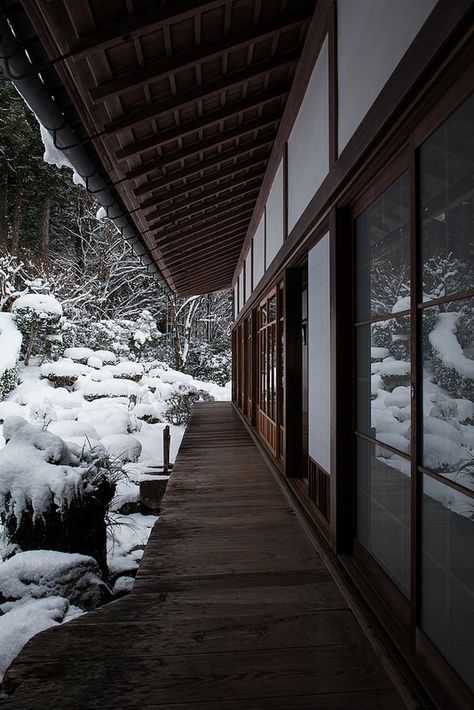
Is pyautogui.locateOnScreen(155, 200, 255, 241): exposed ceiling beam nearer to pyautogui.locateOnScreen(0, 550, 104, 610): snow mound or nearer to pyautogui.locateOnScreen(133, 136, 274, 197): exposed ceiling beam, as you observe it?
pyautogui.locateOnScreen(133, 136, 274, 197): exposed ceiling beam

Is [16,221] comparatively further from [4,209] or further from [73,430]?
[73,430]

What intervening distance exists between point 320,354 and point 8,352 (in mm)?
10270

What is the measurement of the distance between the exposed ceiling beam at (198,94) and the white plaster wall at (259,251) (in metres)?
2.28

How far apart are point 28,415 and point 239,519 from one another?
8.04 meters

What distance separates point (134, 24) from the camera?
204cm

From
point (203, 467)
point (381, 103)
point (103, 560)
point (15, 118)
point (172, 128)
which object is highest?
point (15, 118)

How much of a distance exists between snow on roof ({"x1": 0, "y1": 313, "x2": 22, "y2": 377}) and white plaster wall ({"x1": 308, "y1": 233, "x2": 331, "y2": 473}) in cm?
980

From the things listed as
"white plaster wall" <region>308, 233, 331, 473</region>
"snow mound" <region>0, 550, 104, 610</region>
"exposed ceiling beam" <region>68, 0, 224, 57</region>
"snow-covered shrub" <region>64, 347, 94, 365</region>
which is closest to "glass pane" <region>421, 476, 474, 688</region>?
"white plaster wall" <region>308, 233, 331, 473</region>

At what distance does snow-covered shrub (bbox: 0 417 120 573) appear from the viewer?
9.75ft

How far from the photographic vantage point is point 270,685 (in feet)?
4.58

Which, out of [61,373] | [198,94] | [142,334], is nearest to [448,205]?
[198,94]

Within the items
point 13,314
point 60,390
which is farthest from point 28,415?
point 13,314

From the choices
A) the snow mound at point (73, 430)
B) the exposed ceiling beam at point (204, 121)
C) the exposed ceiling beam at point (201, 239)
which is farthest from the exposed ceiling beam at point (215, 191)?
the snow mound at point (73, 430)

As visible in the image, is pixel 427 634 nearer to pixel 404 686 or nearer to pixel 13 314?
pixel 404 686
